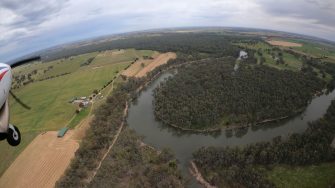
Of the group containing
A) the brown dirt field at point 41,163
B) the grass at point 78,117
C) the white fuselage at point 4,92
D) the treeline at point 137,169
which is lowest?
the brown dirt field at point 41,163

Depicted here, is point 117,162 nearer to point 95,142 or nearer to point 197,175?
point 95,142

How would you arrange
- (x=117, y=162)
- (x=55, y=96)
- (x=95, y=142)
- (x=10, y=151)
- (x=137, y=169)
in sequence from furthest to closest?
(x=55, y=96) → (x=10, y=151) → (x=95, y=142) → (x=117, y=162) → (x=137, y=169)

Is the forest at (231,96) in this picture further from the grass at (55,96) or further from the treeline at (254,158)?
the grass at (55,96)

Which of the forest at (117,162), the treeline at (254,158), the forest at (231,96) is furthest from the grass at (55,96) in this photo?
the treeline at (254,158)

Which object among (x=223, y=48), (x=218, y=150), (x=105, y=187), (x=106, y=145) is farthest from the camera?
(x=223, y=48)

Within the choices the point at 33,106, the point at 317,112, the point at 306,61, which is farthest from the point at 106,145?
the point at 306,61

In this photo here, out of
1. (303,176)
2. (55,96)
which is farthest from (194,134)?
(55,96)

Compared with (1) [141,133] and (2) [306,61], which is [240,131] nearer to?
(1) [141,133]
